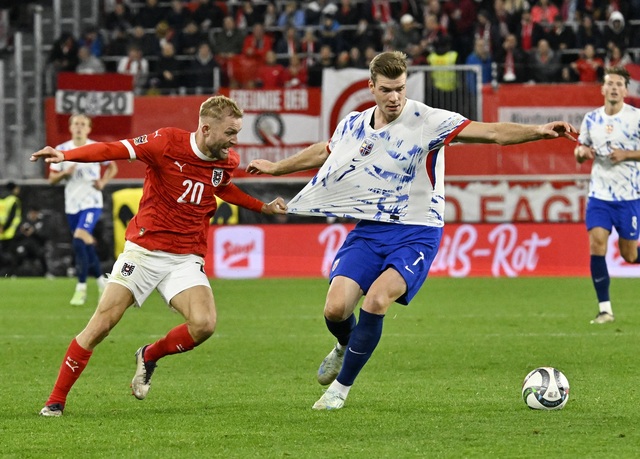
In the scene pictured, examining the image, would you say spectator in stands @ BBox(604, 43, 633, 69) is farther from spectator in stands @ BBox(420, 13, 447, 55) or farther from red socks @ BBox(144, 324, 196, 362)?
red socks @ BBox(144, 324, 196, 362)

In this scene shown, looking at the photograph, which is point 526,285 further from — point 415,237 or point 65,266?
point 415,237

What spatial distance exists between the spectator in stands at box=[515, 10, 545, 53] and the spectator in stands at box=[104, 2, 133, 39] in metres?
8.18

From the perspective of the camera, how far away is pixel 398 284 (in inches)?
311

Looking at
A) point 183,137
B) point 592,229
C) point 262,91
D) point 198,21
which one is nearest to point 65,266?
point 262,91

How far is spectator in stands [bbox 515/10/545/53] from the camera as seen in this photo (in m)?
23.8

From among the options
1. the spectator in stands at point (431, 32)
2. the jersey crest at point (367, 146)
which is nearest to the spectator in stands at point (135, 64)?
the spectator in stands at point (431, 32)

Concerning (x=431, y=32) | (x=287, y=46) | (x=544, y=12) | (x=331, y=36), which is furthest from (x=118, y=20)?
(x=544, y=12)

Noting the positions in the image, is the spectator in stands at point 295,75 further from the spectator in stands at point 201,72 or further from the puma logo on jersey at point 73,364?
the puma logo on jersey at point 73,364

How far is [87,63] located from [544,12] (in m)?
9.04

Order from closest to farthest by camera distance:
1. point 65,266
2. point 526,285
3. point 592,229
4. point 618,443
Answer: point 618,443
point 592,229
point 526,285
point 65,266

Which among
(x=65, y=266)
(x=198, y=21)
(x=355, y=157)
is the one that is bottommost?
(x=65, y=266)

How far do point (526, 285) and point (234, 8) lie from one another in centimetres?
1085

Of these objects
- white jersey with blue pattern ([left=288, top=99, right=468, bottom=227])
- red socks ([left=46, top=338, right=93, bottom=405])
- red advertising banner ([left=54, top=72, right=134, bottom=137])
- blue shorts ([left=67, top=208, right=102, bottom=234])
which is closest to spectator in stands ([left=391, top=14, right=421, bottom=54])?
red advertising banner ([left=54, top=72, right=134, bottom=137])

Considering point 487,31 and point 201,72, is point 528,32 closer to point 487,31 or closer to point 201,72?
point 487,31
